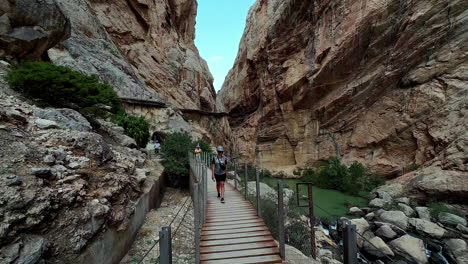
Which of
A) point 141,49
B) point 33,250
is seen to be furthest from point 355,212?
point 141,49

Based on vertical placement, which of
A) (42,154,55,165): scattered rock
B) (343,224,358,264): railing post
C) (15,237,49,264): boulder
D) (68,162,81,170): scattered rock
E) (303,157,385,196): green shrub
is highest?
(42,154,55,165): scattered rock

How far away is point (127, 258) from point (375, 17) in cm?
2642

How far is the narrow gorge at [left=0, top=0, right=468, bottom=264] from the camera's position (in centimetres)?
414

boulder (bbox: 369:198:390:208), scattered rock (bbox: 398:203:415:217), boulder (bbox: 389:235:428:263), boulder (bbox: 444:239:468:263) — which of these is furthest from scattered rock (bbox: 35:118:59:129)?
boulder (bbox: 369:198:390:208)

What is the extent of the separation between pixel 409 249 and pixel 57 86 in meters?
16.0

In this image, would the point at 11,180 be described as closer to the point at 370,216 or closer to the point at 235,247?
the point at 235,247

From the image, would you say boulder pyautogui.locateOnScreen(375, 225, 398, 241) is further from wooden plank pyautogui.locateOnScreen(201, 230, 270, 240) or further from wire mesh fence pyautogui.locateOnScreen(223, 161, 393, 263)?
wooden plank pyautogui.locateOnScreen(201, 230, 270, 240)

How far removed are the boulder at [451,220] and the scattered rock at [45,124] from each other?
17517 millimetres

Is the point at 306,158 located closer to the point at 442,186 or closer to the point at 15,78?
the point at 442,186

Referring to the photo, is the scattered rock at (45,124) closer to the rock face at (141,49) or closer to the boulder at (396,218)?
the rock face at (141,49)

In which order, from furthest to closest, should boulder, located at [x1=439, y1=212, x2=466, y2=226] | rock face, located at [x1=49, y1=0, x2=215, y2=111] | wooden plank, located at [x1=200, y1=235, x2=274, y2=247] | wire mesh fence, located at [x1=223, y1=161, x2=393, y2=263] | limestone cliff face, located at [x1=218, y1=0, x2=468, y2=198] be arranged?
rock face, located at [x1=49, y1=0, x2=215, y2=111] → limestone cliff face, located at [x1=218, y1=0, x2=468, y2=198] → boulder, located at [x1=439, y1=212, x2=466, y2=226] → wire mesh fence, located at [x1=223, y1=161, x2=393, y2=263] → wooden plank, located at [x1=200, y1=235, x2=274, y2=247]

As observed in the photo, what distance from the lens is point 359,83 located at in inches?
891

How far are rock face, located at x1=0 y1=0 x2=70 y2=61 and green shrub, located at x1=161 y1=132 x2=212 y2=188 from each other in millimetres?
8087

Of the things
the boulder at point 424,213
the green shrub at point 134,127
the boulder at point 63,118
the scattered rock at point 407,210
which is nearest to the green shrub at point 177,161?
the green shrub at point 134,127
